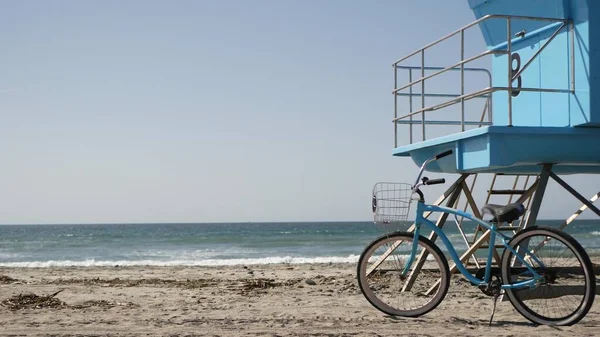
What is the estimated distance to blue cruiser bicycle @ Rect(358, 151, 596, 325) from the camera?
238 inches

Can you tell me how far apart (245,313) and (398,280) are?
5.16ft

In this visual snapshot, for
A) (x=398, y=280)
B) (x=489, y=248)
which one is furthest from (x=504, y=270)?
(x=398, y=280)

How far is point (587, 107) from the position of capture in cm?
720

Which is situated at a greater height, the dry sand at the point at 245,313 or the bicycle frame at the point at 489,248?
the bicycle frame at the point at 489,248

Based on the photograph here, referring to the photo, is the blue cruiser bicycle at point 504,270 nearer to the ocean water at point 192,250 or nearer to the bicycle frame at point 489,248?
the bicycle frame at point 489,248

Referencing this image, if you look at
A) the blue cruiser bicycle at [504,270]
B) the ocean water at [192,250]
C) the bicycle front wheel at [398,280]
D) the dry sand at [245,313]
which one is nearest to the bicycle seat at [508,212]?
the blue cruiser bicycle at [504,270]

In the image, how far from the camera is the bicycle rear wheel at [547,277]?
5926 mm

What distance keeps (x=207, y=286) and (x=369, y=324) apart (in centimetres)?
461

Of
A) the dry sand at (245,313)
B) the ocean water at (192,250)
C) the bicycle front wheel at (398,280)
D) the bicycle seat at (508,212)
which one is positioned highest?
the bicycle seat at (508,212)

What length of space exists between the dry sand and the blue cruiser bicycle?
0.61 feet

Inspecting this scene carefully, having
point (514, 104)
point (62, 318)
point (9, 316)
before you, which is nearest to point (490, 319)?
point (514, 104)

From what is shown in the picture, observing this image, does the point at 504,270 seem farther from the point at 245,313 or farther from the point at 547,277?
the point at 245,313

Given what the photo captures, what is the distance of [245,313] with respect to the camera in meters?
7.06

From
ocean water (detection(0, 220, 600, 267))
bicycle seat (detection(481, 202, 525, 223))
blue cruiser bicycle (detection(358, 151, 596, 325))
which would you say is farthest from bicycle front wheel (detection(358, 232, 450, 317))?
bicycle seat (detection(481, 202, 525, 223))
